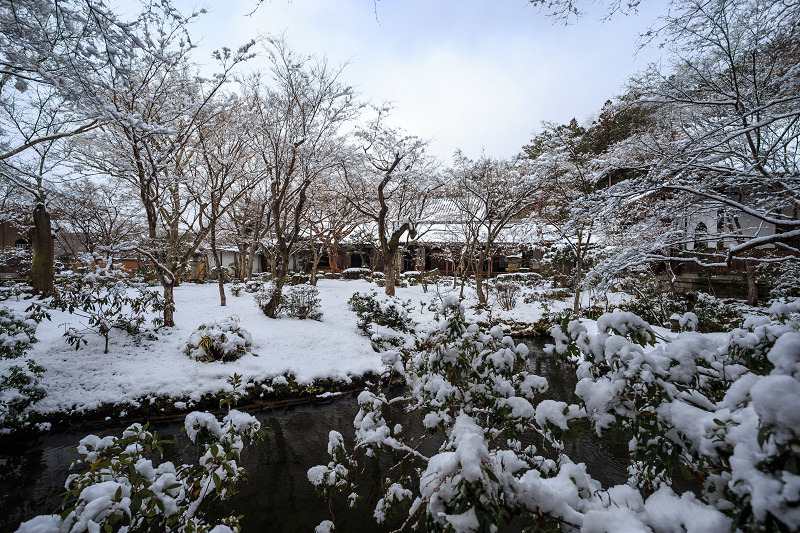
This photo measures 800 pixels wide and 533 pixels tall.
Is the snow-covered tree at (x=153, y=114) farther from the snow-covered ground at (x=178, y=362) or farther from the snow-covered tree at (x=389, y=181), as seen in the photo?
the snow-covered tree at (x=389, y=181)

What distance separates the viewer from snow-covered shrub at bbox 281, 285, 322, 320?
10320mm

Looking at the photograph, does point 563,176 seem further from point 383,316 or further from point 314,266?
point 314,266

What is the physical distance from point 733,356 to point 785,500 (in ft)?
4.60

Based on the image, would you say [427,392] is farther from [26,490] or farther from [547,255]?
[547,255]

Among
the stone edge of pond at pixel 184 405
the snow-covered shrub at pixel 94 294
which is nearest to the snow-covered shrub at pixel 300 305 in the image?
the stone edge of pond at pixel 184 405

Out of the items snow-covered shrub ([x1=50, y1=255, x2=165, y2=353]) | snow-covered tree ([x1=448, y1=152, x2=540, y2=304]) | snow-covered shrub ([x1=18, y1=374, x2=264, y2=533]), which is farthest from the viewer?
snow-covered tree ([x1=448, y1=152, x2=540, y2=304])

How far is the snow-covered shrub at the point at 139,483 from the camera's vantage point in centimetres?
147

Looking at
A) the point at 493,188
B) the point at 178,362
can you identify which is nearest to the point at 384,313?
the point at 178,362

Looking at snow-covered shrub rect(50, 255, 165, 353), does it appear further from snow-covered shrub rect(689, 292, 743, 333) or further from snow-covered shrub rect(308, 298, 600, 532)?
snow-covered shrub rect(689, 292, 743, 333)

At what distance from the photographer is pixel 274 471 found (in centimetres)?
436

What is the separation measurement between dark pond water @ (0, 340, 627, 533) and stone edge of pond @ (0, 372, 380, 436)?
0.15 metres

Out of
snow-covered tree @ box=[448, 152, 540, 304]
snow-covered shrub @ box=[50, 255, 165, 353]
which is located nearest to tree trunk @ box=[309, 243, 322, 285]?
snow-covered tree @ box=[448, 152, 540, 304]

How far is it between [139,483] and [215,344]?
19.2ft

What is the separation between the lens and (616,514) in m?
1.26
